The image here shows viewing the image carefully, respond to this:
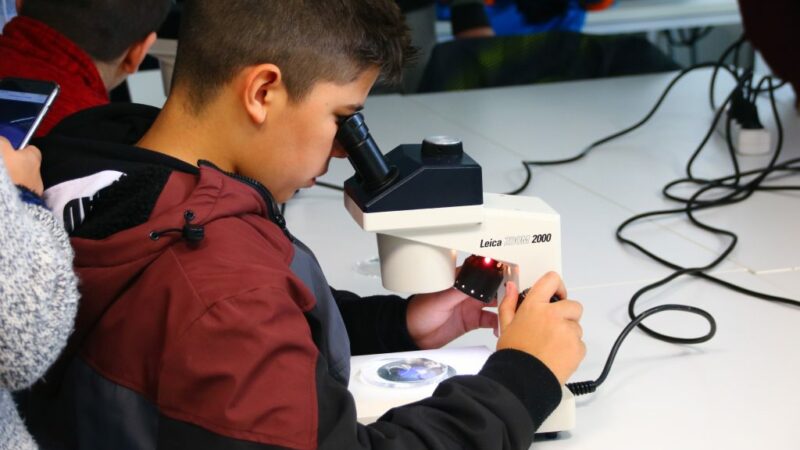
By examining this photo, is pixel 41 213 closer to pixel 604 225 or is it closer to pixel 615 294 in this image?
pixel 615 294

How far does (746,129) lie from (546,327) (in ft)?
3.62

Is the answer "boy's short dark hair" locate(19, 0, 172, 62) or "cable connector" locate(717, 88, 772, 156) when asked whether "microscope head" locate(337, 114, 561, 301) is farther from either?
"cable connector" locate(717, 88, 772, 156)

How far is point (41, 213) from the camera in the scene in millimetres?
679

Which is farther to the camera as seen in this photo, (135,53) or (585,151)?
(585,151)

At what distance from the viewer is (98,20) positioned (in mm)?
1551

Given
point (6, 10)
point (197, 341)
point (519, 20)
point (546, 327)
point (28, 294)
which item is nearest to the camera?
point (28, 294)

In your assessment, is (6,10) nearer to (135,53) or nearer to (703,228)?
(135,53)

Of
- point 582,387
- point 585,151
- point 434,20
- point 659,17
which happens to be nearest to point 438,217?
point 582,387

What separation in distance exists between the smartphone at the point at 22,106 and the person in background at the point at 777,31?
1.93 feet

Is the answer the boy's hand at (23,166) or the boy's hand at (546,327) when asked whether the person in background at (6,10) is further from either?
the boy's hand at (546,327)

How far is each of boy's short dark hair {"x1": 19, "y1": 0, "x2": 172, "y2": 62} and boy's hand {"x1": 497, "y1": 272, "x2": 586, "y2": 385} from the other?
0.86 metres

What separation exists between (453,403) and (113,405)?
28 cm

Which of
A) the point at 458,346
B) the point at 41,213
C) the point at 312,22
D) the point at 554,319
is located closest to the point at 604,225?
the point at 458,346

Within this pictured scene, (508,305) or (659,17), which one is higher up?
(508,305)
